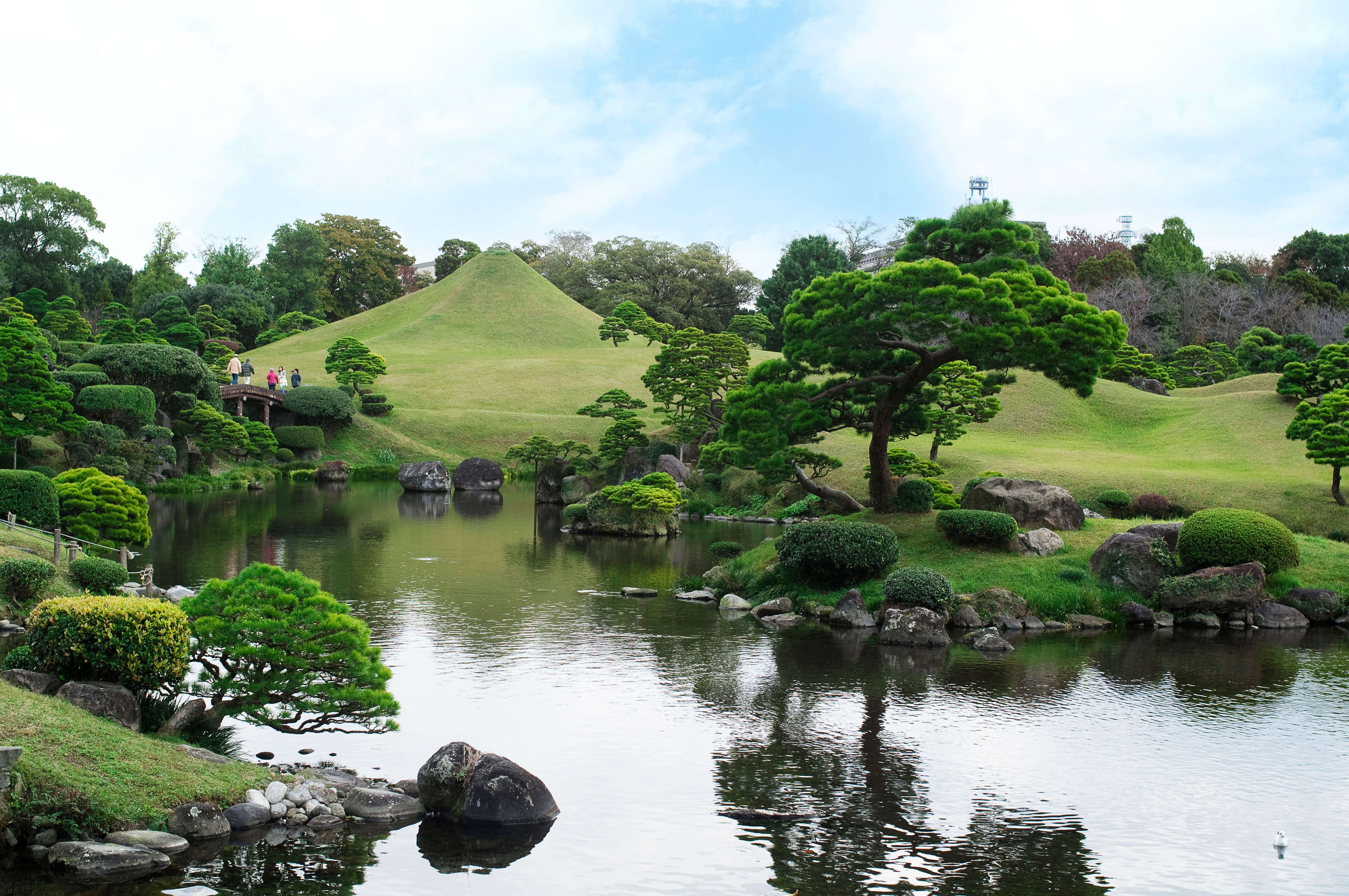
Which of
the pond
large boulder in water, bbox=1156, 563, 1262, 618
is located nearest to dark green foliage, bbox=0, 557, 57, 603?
the pond

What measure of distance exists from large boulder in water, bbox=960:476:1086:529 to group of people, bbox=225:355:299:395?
43.7 m

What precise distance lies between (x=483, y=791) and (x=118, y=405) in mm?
38838

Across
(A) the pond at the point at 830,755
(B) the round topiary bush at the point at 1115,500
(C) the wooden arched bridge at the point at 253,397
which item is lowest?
(A) the pond at the point at 830,755

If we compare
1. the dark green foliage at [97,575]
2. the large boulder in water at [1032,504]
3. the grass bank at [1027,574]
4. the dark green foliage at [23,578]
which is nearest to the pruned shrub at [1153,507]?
the grass bank at [1027,574]

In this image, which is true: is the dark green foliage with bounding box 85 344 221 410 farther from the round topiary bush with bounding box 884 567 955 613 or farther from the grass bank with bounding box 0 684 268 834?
the grass bank with bounding box 0 684 268 834

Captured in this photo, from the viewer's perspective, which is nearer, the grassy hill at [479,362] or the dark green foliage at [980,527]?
the dark green foliage at [980,527]

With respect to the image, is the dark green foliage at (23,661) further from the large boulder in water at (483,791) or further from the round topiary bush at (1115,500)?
the round topiary bush at (1115,500)

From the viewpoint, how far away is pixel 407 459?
58500mm

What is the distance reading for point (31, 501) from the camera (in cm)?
→ 2098

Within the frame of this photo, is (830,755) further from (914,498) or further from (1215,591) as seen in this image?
(914,498)

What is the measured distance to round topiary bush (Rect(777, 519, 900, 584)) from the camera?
2008cm

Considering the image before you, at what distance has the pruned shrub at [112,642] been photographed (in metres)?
10.7

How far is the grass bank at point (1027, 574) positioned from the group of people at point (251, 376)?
41088 millimetres

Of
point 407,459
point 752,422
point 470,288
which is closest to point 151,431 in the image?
point 407,459
